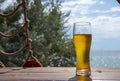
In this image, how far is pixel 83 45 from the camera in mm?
978

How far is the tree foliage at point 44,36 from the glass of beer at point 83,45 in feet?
29.0

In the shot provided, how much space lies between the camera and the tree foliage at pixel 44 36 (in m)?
10.2

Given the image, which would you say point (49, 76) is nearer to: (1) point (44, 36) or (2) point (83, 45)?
(2) point (83, 45)

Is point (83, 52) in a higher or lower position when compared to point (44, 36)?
higher

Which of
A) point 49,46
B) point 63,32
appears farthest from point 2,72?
point 63,32

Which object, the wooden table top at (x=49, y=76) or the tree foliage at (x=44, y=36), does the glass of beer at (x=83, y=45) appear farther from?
the tree foliage at (x=44, y=36)

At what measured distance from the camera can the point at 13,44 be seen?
10398 mm

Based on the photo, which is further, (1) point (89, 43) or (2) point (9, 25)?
(2) point (9, 25)

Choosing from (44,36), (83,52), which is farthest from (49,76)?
(44,36)

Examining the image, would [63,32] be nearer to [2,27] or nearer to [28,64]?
[2,27]

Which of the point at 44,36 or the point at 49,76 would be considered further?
the point at 44,36

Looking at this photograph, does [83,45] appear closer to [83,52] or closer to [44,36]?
[83,52]

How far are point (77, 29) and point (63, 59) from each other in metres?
10.8

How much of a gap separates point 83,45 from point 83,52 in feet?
0.06
